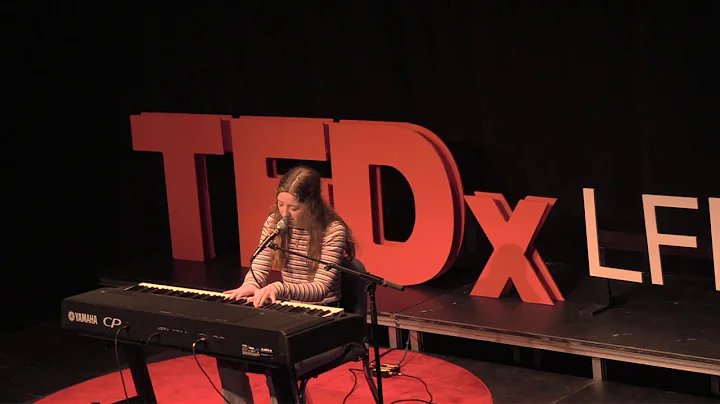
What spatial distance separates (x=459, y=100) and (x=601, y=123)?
0.92 meters

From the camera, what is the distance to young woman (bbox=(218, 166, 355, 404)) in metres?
4.39

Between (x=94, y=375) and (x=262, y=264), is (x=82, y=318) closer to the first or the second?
(x=262, y=264)

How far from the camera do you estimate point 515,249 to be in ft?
19.7

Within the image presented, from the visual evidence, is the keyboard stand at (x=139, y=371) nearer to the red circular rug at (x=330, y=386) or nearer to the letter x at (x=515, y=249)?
the red circular rug at (x=330, y=386)

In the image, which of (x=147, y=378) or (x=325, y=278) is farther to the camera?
(x=147, y=378)

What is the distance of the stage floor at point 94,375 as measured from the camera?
5164 mm

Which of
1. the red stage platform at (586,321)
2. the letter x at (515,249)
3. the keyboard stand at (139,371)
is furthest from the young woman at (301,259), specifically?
the letter x at (515,249)

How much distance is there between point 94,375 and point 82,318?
1.70m

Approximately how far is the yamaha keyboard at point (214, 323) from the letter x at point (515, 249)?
1888 mm

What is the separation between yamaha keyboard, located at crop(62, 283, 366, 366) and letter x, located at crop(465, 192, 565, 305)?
189 centimetres

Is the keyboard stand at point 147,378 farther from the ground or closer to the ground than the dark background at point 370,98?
closer to the ground

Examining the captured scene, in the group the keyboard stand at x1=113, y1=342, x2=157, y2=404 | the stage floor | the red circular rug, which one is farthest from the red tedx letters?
the keyboard stand at x1=113, y1=342, x2=157, y2=404

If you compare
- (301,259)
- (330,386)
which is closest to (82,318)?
(301,259)

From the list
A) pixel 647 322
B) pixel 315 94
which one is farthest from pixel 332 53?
pixel 647 322
